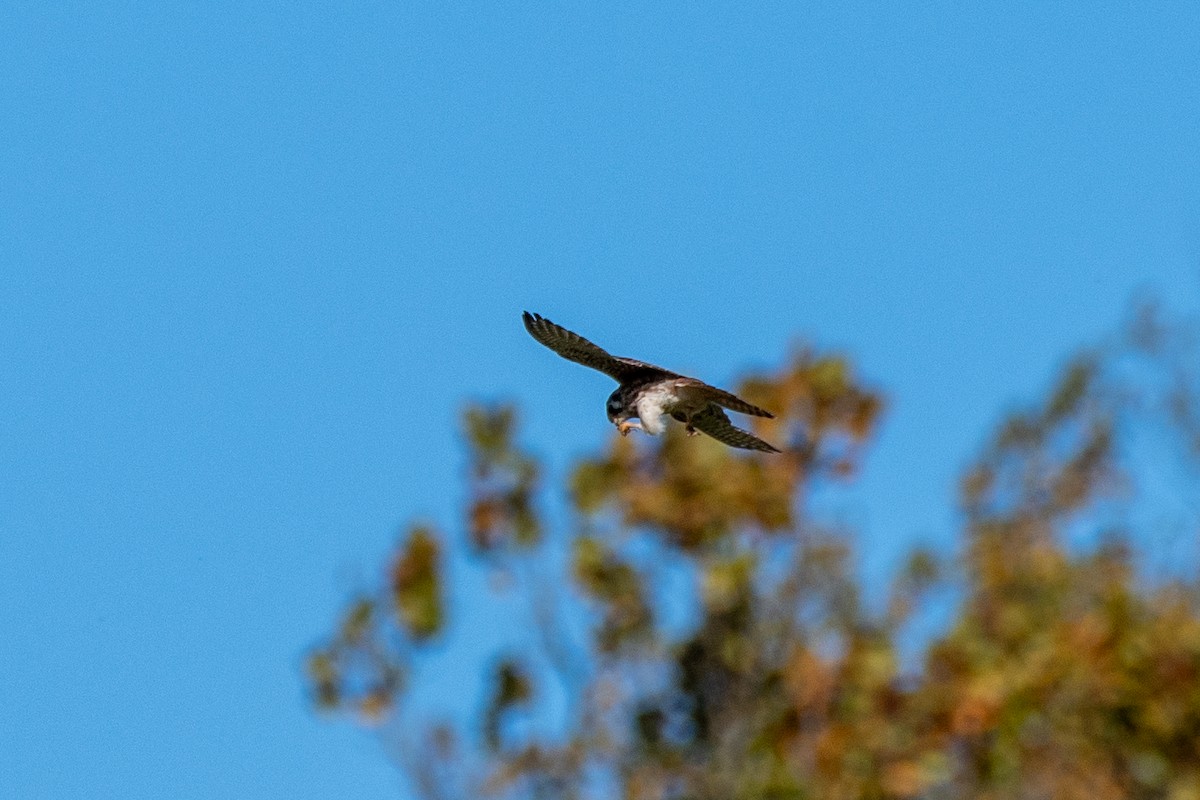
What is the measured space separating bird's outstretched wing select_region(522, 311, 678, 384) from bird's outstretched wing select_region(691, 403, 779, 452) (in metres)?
0.56

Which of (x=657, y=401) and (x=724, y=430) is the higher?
(x=724, y=430)

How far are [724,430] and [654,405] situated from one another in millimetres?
1011

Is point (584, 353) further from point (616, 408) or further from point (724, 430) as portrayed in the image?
point (724, 430)

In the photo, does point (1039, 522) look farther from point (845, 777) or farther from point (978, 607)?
point (845, 777)

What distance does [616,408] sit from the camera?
43.8 ft

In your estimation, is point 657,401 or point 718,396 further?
point 657,401

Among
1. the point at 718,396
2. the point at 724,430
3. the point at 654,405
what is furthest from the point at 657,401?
the point at 724,430

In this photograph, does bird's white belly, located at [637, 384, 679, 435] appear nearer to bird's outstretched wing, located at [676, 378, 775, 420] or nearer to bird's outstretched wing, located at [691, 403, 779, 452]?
bird's outstretched wing, located at [676, 378, 775, 420]

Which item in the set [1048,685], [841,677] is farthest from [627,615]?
[1048,685]

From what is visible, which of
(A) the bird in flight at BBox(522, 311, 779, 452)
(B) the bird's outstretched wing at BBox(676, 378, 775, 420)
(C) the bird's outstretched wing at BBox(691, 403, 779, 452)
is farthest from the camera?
(C) the bird's outstretched wing at BBox(691, 403, 779, 452)

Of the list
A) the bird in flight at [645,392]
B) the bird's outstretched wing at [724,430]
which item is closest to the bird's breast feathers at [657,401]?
the bird in flight at [645,392]

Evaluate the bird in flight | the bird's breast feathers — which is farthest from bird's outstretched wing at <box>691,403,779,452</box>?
the bird's breast feathers

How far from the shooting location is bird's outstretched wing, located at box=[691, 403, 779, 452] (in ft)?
44.8

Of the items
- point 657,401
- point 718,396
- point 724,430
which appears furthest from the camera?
point 724,430
